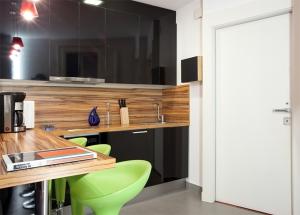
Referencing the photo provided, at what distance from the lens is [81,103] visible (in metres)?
3.06

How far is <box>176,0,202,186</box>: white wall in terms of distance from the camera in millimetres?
3117

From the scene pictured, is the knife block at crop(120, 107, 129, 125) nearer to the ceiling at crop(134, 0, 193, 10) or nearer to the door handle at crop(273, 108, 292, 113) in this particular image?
the ceiling at crop(134, 0, 193, 10)

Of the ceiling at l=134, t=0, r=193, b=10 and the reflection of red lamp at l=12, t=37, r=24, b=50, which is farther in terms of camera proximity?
the ceiling at l=134, t=0, r=193, b=10

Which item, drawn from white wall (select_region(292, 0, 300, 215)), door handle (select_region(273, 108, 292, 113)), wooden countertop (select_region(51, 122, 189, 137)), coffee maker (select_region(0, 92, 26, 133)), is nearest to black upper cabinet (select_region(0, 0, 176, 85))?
coffee maker (select_region(0, 92, 26, 133))

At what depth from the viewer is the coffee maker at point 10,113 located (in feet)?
6.77

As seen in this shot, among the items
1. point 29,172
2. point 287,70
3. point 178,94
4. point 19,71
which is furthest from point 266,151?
point 19,71

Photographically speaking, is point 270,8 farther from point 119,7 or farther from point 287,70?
point 119,7

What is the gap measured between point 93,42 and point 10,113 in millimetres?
1222

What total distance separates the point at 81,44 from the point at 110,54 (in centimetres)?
37

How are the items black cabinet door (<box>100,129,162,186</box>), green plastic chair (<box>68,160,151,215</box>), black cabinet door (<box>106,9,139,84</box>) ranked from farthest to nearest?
black cabinet door (<box>106,9,139,84</box>), black cabinet door (<box>100,129,162,186</box>), green plastic chair (<box>68,160,151,215</box>)

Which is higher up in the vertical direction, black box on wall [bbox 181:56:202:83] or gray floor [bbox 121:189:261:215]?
black box on wall [bbox 181:56:202:83]

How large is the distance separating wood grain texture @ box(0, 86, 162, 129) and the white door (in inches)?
46.7

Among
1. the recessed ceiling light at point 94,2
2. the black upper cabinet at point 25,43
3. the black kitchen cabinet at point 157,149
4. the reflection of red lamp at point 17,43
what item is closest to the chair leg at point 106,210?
the black kitchen cabinet at point 157,149

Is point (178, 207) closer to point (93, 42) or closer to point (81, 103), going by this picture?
point (81, 103)
